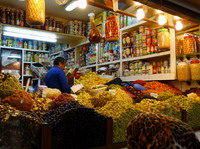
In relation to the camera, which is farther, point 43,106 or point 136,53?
point 136,53

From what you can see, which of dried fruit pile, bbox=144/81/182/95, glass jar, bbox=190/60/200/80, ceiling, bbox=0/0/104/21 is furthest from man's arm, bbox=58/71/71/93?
ceiling, bbox=0/0/104/21

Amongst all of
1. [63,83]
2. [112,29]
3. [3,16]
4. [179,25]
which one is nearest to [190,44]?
[179,25]

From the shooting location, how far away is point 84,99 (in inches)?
83.4

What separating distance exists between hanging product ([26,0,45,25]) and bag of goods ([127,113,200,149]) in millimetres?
1600

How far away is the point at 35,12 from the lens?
6.96 feet

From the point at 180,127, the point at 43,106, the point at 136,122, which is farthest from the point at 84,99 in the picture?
the point at 180,127

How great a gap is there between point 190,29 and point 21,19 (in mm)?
3573

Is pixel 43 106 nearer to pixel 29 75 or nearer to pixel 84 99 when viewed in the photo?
pixel 84 99

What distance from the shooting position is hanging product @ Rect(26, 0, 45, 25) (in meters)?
2.11

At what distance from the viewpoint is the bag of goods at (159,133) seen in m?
0.81

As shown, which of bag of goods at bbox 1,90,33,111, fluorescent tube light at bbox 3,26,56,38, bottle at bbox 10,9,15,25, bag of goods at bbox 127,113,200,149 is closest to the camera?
bag of goods at bbox 127,113,200,149

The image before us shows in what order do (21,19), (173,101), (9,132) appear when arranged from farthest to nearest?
(21,19) → (173,101) → (9,132)

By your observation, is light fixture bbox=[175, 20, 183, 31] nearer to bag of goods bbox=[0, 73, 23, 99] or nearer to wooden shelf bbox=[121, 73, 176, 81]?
wooden shelf bbox=[121, 73, 176, 81]

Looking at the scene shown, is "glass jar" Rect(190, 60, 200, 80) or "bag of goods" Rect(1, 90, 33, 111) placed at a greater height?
"glass jar" Rect(190, 60, 200, 80)
